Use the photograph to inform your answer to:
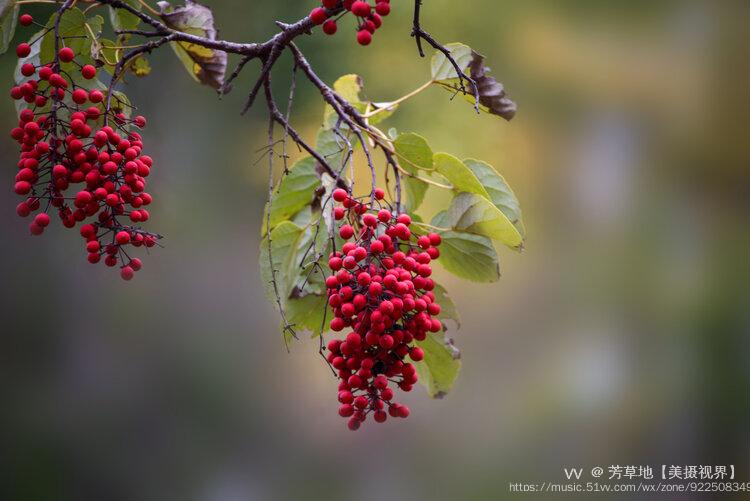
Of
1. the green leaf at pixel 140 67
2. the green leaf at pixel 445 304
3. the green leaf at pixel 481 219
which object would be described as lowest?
the green leaf at pixel 445 304

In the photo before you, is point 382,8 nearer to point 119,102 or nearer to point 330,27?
point 330,27

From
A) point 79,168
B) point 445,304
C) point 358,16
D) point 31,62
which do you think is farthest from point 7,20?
point 445,304

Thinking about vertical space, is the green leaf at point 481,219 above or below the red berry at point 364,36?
below

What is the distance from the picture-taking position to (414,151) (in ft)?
1.56

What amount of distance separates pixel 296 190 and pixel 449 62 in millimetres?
143

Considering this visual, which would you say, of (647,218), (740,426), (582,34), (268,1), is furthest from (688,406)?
(268,1)

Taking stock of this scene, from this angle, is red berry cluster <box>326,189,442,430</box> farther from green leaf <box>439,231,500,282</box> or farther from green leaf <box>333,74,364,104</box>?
green leaf <box>333,74,364,104</box>

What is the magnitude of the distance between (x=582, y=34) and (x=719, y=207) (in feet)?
1.88

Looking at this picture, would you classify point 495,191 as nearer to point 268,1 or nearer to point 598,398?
point 268,1

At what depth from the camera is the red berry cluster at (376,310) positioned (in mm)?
360

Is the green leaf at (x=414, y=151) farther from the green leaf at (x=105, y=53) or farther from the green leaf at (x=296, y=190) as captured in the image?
the green leaf at (x=105, y=53)

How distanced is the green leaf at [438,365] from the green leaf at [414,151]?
11 cm

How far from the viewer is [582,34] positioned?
69.9 inches

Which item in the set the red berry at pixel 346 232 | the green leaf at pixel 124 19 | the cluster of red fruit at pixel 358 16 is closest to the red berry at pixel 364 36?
the cluster of red fruit at pixel 358 16
